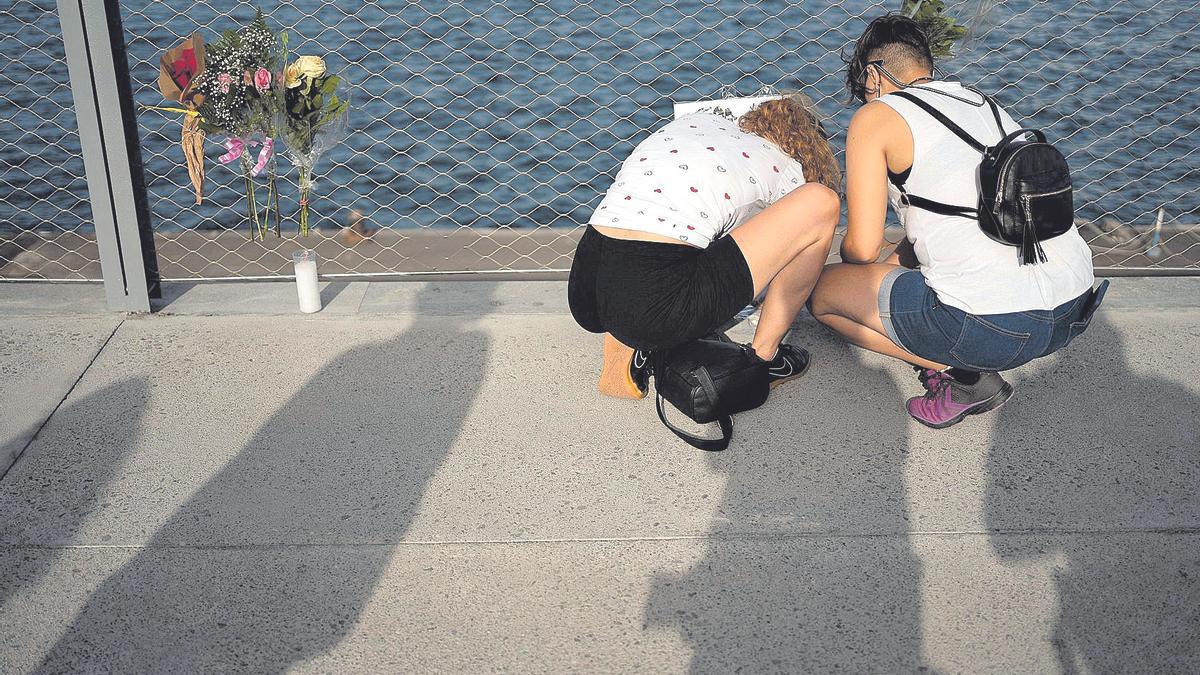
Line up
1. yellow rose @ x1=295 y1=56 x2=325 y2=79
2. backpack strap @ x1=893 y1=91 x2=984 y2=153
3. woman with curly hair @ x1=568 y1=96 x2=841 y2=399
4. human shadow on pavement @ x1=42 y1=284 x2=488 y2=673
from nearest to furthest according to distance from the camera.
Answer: human shadow on pavement @ x1=42 y1=284 x2=488 y2=673
backpack strap @ x1=893 y1=91 x2=984 y2=153
woman with curly hair @ x1=568 y1=96 x2=841 y2=399
yellow rose @ x1=295 y1=56 x2=325 y2=79

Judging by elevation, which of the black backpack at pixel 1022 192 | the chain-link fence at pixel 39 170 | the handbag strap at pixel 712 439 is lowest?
the chain-link fence at pixel 39 170

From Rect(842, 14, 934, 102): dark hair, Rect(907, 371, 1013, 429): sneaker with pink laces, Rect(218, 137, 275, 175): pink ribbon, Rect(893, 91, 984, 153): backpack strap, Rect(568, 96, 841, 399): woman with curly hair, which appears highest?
Rect(842, 14, 934, 102): dark hair

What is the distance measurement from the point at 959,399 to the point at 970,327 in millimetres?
349

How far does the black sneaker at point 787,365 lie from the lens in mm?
3479

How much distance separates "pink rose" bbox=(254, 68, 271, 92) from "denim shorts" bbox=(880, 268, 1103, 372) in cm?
202

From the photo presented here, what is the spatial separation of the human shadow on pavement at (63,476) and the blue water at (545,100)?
2.75m

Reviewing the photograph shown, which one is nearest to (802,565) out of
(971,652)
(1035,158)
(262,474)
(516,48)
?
(971,652)

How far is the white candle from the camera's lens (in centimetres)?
388

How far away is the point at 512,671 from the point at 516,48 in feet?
25.1

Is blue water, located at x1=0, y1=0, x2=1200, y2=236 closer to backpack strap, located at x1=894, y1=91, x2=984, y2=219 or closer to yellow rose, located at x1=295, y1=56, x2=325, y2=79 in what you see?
yellow rose, located at x1=295, y1=56, x2=325, y2=79

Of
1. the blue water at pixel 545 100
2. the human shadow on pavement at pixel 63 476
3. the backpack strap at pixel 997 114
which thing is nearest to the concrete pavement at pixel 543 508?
the human shadow on pavement at pixel 63 476

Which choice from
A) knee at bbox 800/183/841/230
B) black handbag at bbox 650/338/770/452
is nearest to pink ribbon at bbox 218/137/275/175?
black handbag at bbox 650/338/770/452

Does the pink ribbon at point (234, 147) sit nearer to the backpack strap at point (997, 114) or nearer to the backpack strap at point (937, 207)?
the backpack strap at point (937, 207)

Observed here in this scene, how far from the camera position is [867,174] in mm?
3023
